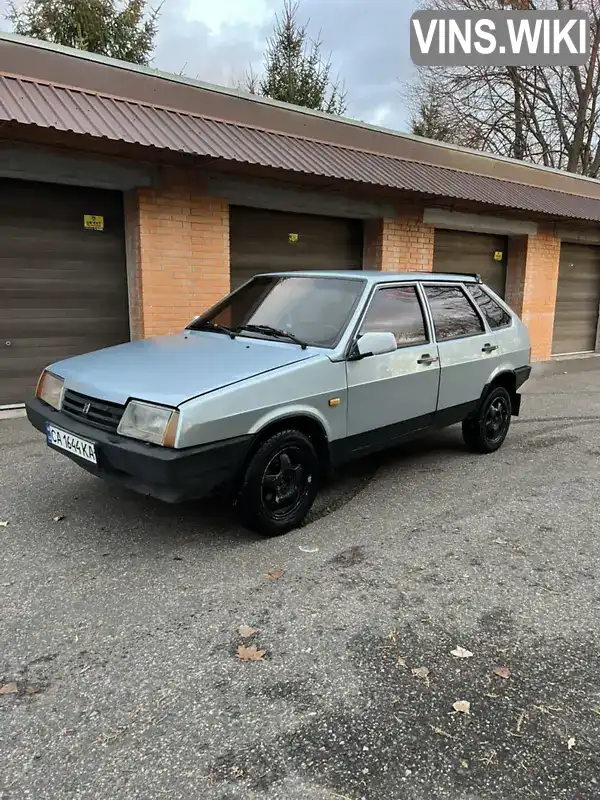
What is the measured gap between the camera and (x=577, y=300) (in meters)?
13.8

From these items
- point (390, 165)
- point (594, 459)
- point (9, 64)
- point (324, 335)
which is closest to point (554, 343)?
point (390, 165)

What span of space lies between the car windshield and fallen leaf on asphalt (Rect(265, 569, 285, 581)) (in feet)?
5.05

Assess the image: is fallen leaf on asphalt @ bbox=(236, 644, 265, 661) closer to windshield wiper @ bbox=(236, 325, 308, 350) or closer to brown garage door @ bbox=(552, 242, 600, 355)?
windshield wiper @ bbox=(236, 325, 308, 350)

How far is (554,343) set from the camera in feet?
44.3

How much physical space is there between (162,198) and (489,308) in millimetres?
4235

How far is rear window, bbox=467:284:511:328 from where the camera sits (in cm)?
543

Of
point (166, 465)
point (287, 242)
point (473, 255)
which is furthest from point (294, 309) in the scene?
point (473, 255)

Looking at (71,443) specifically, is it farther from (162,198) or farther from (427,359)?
(162,198)

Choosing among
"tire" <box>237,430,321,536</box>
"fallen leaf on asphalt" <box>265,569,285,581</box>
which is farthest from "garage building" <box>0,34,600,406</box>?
"fallen leaf on asphalt" <box>265,569,285,581</box>

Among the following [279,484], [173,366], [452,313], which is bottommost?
[279,484]

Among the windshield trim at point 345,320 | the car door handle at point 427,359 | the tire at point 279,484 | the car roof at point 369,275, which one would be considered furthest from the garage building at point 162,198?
the tire at point 279,484

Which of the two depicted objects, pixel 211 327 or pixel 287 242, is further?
pixel 287 242

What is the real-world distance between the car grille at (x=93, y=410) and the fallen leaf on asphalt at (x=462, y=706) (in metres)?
2.23

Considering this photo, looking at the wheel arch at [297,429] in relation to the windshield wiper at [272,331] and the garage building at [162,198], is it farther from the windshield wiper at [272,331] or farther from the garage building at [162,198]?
the garage building at [162,198]
